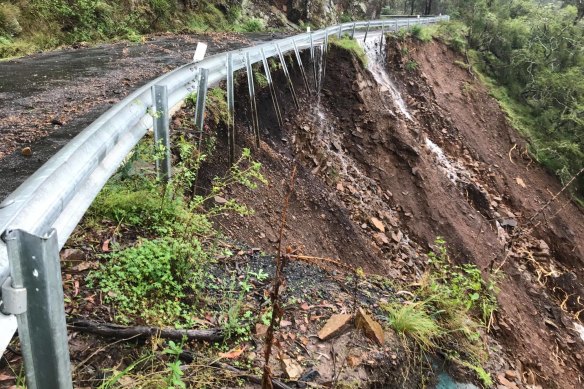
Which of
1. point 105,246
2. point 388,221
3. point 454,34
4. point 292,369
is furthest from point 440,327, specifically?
point 454,34

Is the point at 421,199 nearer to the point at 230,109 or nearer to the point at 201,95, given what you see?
the point at 230,109

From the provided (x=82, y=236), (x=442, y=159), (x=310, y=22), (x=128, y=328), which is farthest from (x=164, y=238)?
(x=310, y=22)

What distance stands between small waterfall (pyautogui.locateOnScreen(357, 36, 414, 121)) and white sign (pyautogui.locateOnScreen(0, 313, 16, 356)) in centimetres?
1313

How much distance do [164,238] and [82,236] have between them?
2.07ft

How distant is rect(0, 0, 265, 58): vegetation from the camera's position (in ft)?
29.6

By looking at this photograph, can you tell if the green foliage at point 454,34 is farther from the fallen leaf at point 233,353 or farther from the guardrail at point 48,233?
the fallen leaf at point 233,353

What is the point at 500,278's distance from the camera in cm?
945

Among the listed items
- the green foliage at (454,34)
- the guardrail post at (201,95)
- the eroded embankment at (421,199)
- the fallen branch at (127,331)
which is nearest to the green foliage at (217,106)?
the eroded embankment at (421,199)

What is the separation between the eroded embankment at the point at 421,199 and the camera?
24.5 feet

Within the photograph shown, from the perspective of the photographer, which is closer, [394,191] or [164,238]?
[164,238]

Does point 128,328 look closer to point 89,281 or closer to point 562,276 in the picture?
point 89,281

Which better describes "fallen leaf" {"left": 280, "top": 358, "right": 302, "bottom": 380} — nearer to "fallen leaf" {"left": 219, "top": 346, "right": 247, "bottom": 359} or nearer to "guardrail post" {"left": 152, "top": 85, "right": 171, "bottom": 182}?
"fallen leaf" {"left": 219, "top": 346, "right": 247, "bottom": 359}

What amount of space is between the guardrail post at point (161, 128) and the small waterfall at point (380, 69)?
417 inches

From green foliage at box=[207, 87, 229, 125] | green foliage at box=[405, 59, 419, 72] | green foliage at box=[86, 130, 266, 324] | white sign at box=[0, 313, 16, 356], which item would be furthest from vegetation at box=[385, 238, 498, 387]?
green foliage at box=[405, 59, 419, 72]
